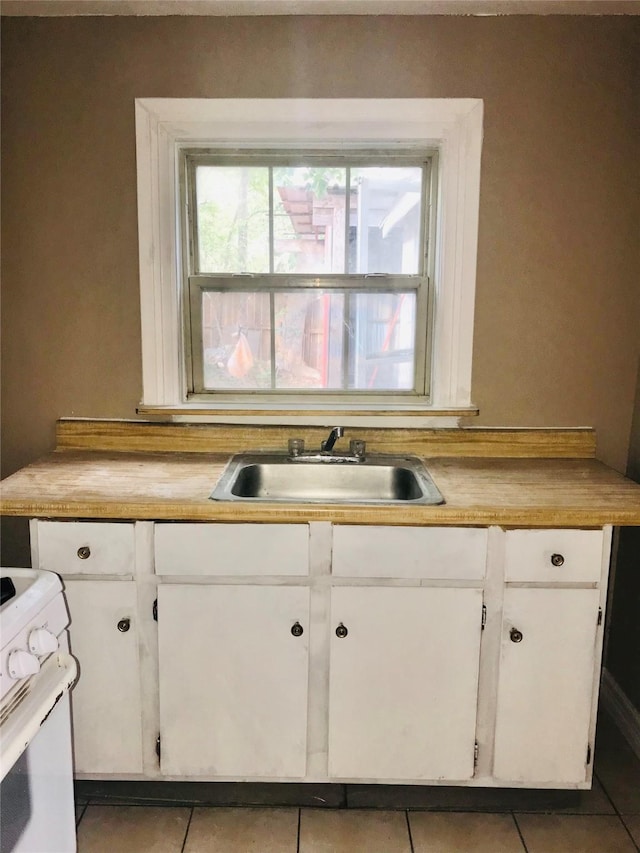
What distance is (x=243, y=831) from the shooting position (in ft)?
5.55

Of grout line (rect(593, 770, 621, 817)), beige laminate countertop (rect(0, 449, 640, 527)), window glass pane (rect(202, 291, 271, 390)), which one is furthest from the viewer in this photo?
window glass pane (rect(202, 291, 271, 390))

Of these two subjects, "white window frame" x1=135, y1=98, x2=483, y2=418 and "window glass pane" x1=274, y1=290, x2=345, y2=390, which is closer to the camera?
"white window frame" x1=135, y1=98, x2=483, y2=418

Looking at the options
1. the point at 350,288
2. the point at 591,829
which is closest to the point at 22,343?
the point at 350,288

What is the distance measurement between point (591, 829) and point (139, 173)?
2376mm

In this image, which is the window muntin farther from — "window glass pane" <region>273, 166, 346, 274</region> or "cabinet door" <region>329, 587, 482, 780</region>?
"cabinet door" <region>329, 587, 482, 780</region>

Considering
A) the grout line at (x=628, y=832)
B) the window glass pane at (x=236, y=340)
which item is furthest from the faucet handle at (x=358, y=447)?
the grout line at (x=628, y=832)

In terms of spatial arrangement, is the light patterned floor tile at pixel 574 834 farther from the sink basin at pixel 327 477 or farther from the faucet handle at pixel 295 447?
the faucet handle at pixel 295 447

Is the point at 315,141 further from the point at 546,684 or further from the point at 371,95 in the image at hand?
the point at 546,684

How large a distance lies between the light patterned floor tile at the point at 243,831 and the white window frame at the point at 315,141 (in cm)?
122

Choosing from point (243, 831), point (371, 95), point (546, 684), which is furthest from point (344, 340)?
point (243, 831)

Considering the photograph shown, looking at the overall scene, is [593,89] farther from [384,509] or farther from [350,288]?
[384,509]

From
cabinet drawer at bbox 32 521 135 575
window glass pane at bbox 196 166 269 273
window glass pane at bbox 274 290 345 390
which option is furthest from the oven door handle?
window glass pane at bbox 196 166 269 273

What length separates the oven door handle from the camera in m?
1.01

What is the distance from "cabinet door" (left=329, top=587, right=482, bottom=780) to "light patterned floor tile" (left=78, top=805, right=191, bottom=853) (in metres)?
0.45
